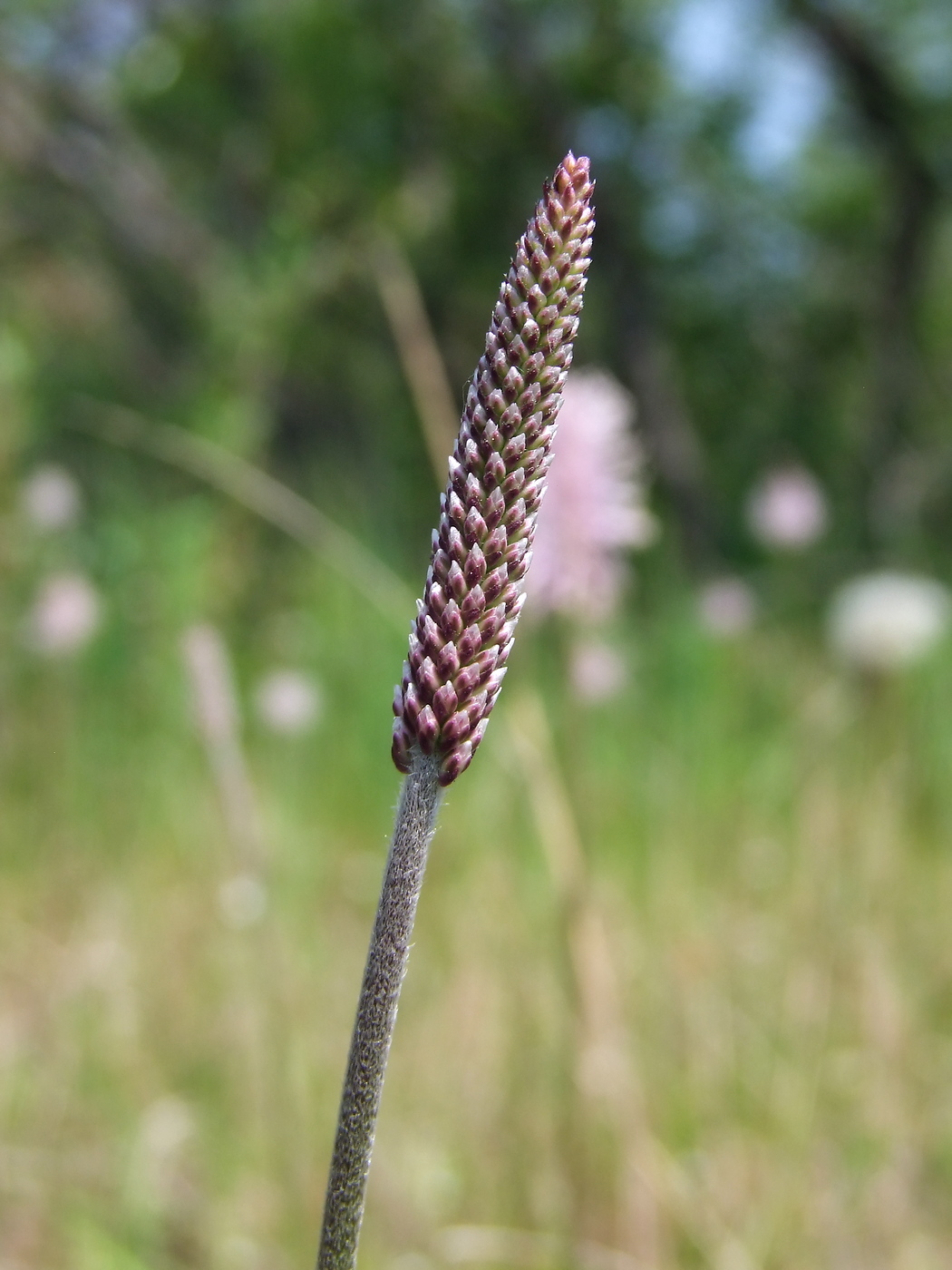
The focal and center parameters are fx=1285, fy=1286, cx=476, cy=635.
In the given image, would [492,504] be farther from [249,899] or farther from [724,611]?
[724,611]

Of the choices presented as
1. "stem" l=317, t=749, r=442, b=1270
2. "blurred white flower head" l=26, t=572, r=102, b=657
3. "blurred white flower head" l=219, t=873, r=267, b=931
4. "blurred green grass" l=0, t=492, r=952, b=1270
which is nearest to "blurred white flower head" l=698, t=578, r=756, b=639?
"blurred green grass" l=0, t=492, r=952, b=1270

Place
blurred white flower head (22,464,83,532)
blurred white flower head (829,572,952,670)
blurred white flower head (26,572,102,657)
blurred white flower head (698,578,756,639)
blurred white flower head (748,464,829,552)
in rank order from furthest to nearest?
blurred white flower head (829,572,952,670)
blurred white flower head (698,578,756,639)
blurred white flower head (748,464,829,552)
blurred white flower head (26,572,102,657)
blurred white flower head (22,464,83,532)

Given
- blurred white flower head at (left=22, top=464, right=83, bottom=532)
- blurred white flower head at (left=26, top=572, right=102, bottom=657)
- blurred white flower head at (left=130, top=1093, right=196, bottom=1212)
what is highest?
blurred white flower head at (left=22, top=464, right=83, bottom=532)

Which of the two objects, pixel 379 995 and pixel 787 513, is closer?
pixel 379 995

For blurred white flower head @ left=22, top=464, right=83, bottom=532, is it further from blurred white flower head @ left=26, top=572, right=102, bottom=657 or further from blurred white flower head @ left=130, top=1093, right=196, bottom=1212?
blurred white flower head @ left=130, top=1093, right=196, bottom=1212

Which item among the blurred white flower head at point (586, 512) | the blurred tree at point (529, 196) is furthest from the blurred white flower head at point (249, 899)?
the blurred tree at point (529, 196)

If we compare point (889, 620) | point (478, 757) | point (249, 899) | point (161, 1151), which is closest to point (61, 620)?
point (478, 757)

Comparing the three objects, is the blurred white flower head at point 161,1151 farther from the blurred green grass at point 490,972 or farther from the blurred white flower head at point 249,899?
the blurred white flower head at point 249,899
